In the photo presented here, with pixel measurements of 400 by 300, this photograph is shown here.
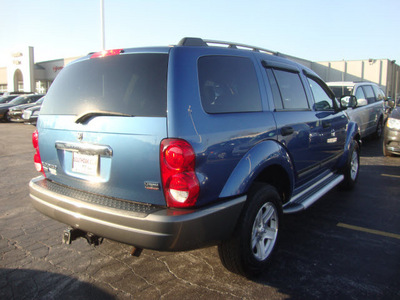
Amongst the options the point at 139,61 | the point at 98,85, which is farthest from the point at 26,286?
the point at 139,61

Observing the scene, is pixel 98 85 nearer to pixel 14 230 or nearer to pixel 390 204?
pixel 14 230

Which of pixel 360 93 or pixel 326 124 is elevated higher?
pixel 360 93

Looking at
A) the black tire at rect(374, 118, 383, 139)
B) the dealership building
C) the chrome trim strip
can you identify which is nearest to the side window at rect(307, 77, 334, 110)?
the chrome trim strip

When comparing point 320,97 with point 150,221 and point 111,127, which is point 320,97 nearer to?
point 111,127

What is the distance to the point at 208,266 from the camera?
3.12 metres

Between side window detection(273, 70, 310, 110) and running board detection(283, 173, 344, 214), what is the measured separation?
3.21ft

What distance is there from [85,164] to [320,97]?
3168 millimetres

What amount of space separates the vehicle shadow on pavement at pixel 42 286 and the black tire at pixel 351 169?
406 cm

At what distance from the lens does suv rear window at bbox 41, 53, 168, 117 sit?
2.41 meters

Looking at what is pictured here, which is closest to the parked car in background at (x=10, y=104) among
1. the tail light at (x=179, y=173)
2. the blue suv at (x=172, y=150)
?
the blue suv at (x=172, y=150)

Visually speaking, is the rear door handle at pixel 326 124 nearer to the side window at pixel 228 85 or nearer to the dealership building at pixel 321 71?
the side window at pixel 228 85

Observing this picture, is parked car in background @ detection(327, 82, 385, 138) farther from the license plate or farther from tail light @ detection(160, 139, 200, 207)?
the license plate

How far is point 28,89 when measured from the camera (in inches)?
1631

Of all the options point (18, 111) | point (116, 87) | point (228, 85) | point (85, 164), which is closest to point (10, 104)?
point (18, 111)
